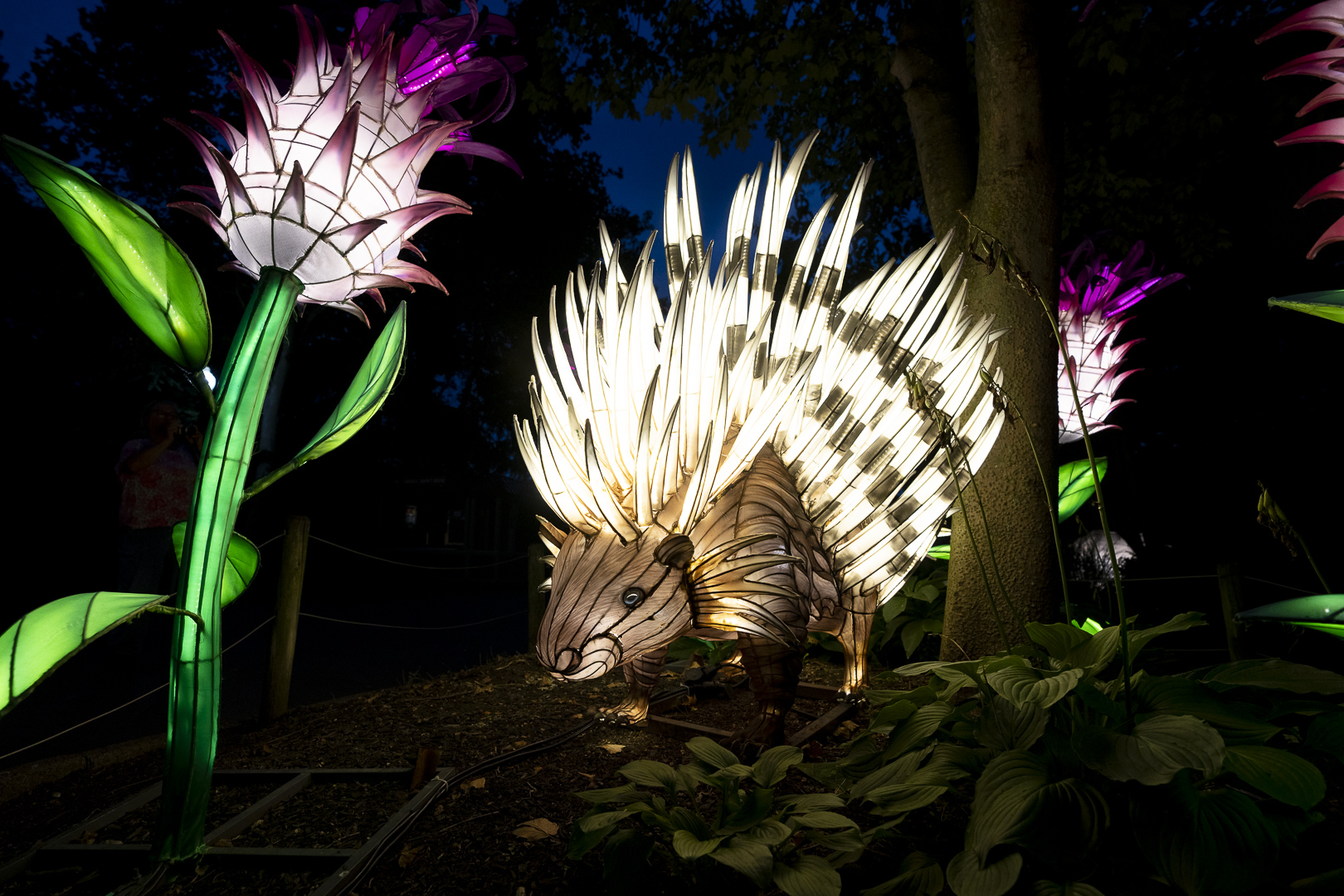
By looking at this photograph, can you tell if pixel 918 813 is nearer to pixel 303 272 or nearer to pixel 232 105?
pixel 303 272

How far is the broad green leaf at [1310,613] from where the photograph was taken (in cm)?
149

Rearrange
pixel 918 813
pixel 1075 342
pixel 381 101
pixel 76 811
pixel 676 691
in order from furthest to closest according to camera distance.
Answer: pixel 1075 342, pixel 676 691, pixel 76 811, pixel 918 813, pixel 381 101

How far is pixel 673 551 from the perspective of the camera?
232cm

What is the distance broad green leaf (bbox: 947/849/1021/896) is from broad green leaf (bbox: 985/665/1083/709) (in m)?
0.38

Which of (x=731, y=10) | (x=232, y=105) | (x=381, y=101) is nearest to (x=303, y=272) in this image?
(x=381, y=101)

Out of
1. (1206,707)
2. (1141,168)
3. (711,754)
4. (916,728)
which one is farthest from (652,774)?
(1141,168)

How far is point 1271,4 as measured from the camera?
7262mm

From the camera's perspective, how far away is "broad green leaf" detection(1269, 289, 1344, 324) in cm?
130

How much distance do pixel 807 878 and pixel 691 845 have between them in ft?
0.97

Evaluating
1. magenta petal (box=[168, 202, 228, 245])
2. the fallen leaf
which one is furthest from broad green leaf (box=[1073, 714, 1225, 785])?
magenta petal (box=[168, 202, 228, 245])

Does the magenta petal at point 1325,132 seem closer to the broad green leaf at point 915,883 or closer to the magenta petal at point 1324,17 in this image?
the magenta petal at point 1324,17

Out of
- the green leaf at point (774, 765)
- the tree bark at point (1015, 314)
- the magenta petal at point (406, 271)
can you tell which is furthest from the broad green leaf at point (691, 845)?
the tree bark at point (1015, 314)

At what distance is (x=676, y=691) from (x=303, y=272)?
2569 millimetres

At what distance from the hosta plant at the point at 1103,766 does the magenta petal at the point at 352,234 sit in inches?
77.9
